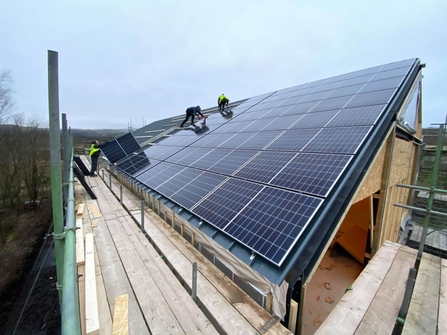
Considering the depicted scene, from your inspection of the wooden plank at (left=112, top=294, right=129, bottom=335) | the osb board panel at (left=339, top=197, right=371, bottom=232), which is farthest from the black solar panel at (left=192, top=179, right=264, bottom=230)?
the osb board panel at (left=339, top=197, right=371, bottom=232)

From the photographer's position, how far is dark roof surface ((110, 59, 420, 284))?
4.05m

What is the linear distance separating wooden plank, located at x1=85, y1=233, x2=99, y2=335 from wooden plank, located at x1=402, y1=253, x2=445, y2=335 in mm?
4848

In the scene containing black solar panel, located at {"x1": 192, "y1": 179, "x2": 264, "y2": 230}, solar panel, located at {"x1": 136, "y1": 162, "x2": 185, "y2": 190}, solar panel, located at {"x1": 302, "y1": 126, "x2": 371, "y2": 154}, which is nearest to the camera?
black solar panel, located at {"x1": 192, "y1": 179, "x2": 264, "y2": 230}

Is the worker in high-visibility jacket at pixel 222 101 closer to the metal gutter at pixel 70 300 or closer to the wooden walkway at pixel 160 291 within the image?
the wooden walkway at pixel 160 291

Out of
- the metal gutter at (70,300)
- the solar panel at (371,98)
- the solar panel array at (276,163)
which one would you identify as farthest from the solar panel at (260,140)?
the metal gutter at (70,300)

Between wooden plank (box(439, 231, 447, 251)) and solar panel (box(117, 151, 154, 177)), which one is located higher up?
solar panel (box(117, 151, 154, 177))

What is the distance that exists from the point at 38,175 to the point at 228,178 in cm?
3030

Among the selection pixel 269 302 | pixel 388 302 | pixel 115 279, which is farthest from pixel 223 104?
pixel 388 302

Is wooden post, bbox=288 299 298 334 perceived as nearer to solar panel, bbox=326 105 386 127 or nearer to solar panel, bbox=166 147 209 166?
solar panel, bbox=326 105 386 127

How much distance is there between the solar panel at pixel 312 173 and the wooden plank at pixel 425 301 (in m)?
2.45

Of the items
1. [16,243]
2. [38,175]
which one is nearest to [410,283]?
[16,243]

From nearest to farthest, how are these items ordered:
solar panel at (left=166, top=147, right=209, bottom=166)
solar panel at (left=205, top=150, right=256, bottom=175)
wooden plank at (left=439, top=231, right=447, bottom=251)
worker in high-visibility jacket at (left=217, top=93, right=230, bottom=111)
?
solar panel at (left=205, top=150, right=256, bottom=175)
solar panel at (left=166, top=147, right=209, bottom=166)
wooden plank at (left=439, top=231, right=447, bottom=251)
worker in high-visibility jacket at (left=217, top=93, right=230, bottom=111)

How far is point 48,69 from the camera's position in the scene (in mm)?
2680

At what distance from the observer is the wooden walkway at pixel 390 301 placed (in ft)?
11.2
